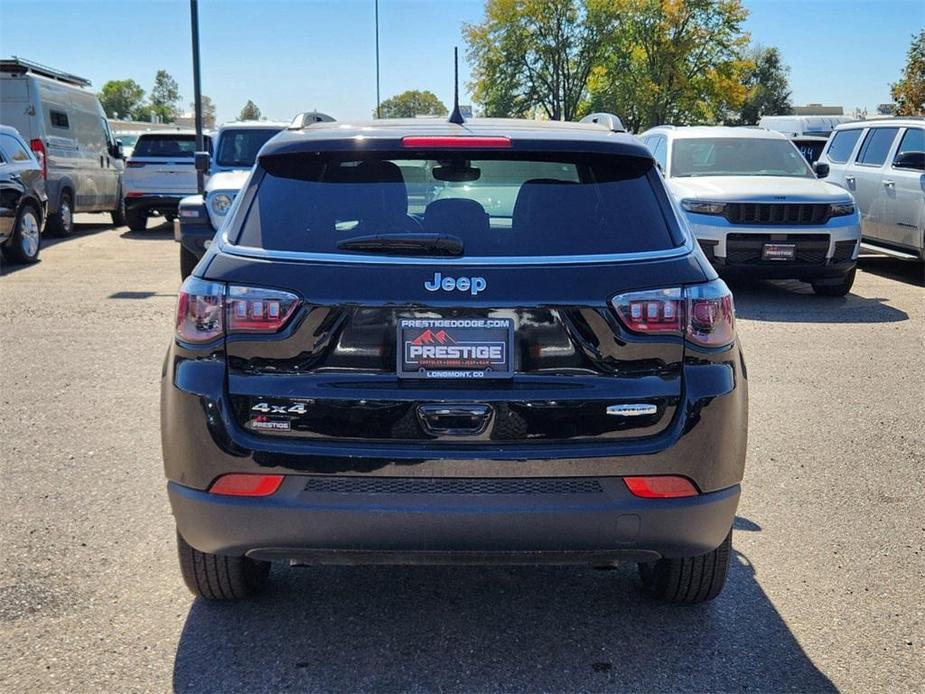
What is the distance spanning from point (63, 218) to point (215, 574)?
51.6 ft

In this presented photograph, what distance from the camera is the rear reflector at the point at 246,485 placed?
2971 millimetres

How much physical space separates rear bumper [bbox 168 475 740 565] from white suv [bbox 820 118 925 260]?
35.0ft

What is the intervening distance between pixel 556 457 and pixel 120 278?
11080 mm

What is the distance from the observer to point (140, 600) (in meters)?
3.67

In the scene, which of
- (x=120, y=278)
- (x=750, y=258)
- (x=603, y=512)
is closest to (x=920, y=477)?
(x=603, y=512)

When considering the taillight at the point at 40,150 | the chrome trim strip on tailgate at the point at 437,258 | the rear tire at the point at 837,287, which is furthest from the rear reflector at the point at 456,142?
the taillight at the point at 40,150

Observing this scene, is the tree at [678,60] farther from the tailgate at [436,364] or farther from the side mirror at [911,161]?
the tailgate at [436,364]

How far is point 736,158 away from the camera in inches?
491

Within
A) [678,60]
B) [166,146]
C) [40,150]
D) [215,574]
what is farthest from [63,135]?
[678,60]

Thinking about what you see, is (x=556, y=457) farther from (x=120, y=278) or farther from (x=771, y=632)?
(x=120, y=278)

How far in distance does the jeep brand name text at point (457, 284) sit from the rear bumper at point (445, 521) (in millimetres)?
561

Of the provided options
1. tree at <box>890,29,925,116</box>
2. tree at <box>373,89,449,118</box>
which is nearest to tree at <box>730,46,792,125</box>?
tree at <box>373,89,449,118</box>

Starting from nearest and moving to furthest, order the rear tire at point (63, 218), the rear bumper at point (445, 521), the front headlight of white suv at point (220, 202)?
the rear bumper at point (445, 521) < the front headlight of white suv at point (220, 202) < the rear tire at point (63, 218)

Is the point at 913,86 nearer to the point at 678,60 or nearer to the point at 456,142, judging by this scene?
the point at 678,60
